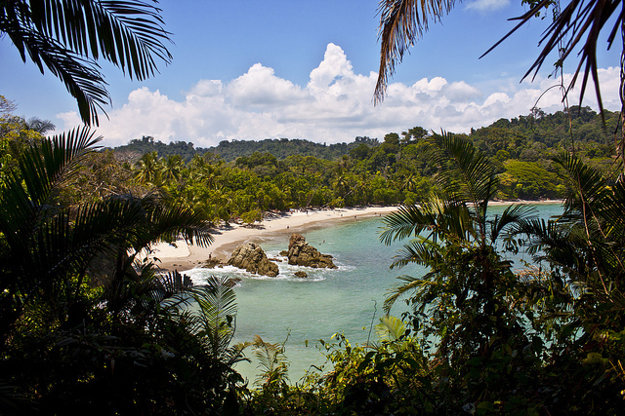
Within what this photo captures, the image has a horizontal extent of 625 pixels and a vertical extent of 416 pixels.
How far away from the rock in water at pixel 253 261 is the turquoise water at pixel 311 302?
0.56 m

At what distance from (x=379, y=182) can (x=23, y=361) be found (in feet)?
186

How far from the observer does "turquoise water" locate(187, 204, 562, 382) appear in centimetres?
1277

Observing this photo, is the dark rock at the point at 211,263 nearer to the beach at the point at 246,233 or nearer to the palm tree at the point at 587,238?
the beach at the point at 246,233

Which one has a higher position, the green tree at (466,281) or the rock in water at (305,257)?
the green tree at (466,281)

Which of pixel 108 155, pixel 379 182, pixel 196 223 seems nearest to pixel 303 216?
pixel 379 182

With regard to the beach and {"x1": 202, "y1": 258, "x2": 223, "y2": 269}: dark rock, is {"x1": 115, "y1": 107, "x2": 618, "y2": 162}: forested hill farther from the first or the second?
{"x1": 202, "y1": 258, "x2": 223, "y2": 269}: dark rock

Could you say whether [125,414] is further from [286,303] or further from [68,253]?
[286,303]

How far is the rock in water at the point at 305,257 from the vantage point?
23.1 m

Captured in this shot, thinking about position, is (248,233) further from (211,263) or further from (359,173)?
(359,173)

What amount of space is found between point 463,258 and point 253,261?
1883 cm

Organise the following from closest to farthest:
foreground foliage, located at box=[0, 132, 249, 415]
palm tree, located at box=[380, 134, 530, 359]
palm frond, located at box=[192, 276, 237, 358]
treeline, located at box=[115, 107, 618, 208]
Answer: foreground foliage, located at box=[0, 132, 249, 415]
palm tree, located at box=[380, 134, 530, 359]
palm frond, located at box=[192, 276, 237, 358]
treeline, located at box=[115, 107, 618, 208]

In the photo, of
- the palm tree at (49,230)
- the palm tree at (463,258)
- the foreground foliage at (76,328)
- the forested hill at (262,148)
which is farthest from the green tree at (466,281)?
→ the forested hill at (262,148)

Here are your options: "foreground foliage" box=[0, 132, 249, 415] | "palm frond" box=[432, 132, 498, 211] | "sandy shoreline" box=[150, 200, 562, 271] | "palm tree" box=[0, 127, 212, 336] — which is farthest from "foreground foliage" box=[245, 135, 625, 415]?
"sandy shoreline" box=[150, 200, 562, 271]

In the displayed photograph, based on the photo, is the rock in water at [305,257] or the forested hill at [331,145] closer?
the rock in water at [305,257]
